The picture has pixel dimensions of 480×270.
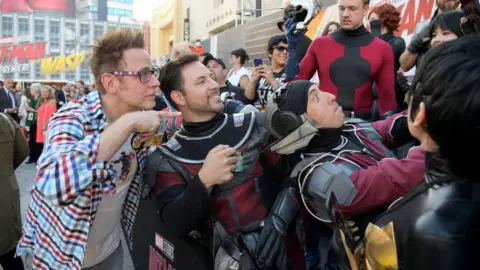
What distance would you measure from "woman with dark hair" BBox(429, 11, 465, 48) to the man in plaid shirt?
1848mm

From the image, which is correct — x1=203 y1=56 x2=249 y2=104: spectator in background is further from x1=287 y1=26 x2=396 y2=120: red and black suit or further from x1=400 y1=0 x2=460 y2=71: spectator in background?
x1=400 y1=0 x2=460 y2=71: spectator in background

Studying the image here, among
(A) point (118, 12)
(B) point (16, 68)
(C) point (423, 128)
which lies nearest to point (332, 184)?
→ (C) point (423, 128)

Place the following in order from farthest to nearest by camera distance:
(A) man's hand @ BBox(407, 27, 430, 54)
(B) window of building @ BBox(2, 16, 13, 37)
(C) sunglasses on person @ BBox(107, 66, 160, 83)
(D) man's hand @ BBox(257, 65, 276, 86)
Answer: (B) window of building @ BBox(2, 16, 13, 37) → (D) man's hand @ BBox(257, 65, 276, 86) → (A) man's hand @ BBox(407, 27, 430, 54) → (C) sunglasses on person @ BBox(107, 66, 160, 83)

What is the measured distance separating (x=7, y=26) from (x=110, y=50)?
69061 mm

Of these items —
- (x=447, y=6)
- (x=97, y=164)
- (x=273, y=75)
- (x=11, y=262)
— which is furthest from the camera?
(x=273, y=75)

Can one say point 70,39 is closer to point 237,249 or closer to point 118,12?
point 118,12

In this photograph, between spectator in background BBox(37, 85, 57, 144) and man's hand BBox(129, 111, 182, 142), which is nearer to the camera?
man's hand BBox(129, 111, 182, 142)

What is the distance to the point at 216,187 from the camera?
78.2 inches

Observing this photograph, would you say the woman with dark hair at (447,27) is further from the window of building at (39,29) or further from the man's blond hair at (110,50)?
the window of building at (39,29)

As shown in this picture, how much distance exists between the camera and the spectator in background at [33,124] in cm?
1041

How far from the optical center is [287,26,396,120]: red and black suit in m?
3.15

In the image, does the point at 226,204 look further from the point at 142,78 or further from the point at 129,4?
the point at 129,4

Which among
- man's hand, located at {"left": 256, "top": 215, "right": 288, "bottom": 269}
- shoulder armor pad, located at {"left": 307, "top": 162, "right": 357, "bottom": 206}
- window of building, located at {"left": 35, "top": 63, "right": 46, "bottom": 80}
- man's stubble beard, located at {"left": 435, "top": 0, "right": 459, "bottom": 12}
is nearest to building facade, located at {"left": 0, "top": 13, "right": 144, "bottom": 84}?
window of building, located at {"left": 35, "top": 63, "right": 46, "bottom": 80}

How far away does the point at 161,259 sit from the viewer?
247 centimetres
